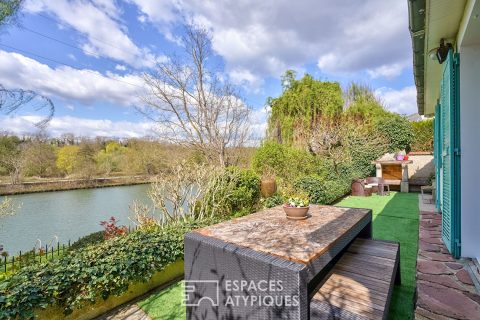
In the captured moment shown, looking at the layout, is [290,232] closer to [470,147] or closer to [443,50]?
[470,147]

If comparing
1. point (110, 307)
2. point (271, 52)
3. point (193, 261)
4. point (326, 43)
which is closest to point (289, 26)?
point (326, 43)

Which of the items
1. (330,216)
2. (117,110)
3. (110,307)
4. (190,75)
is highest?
(190,75)

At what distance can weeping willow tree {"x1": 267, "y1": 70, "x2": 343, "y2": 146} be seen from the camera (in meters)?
14.3

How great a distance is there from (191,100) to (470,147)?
9.12m

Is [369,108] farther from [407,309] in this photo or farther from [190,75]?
[407,309]

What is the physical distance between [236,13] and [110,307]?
7.18 m

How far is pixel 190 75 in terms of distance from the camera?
10.2 metres

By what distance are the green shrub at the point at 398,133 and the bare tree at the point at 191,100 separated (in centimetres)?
812

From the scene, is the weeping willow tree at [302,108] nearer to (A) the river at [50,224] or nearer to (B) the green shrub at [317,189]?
(B) the green shrub at [317,189]

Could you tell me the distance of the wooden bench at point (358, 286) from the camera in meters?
1.58

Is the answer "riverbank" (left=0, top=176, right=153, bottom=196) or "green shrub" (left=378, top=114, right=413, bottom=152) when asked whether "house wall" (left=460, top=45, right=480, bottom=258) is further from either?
"riverbank" (left=0, top=176, right=153, bottom=196)

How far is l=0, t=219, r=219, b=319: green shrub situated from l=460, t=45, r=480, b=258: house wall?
11.2 feet

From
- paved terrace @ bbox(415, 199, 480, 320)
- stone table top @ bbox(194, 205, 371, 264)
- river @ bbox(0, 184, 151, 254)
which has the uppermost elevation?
stone table top @ bbox(194, 205, 371, 264)

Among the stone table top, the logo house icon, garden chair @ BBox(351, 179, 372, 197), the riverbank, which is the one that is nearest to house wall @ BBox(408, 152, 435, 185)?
garden chair @ BBox(351, 179, 372, 197)
